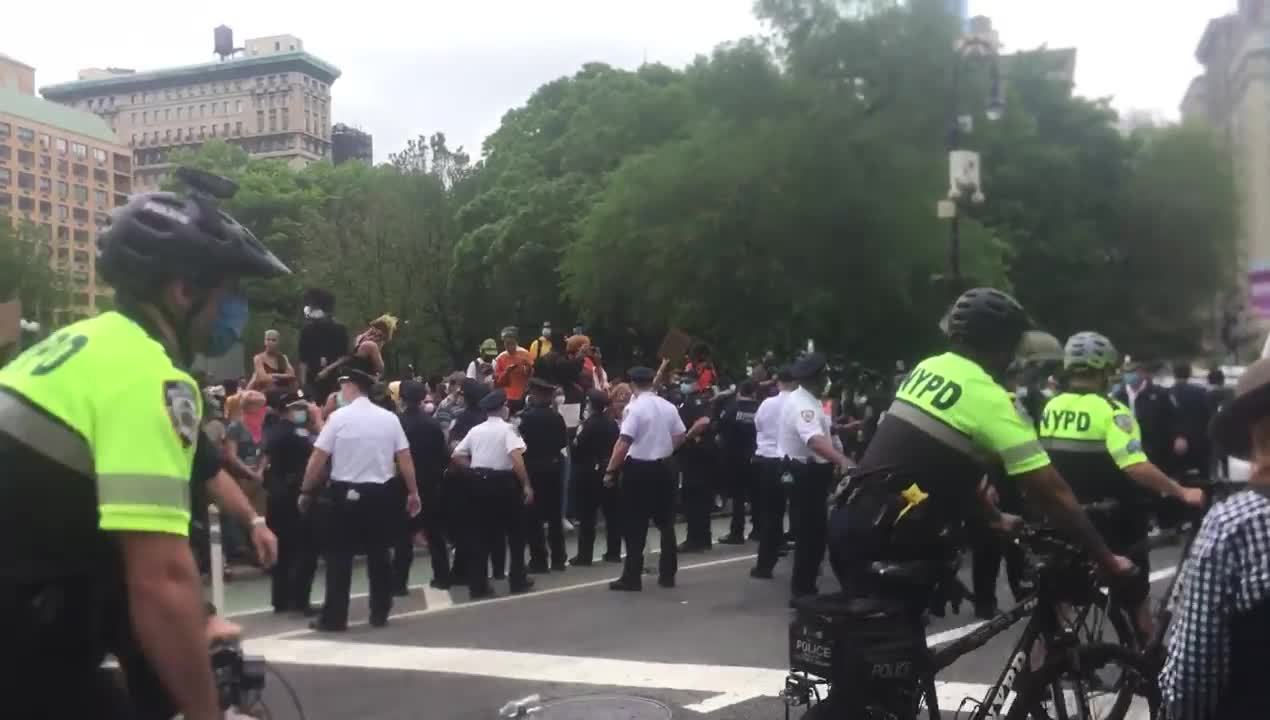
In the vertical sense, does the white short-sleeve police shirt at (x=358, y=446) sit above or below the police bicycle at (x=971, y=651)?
above

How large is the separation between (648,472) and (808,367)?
5.70 feet

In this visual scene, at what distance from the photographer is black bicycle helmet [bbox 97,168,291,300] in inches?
95.3

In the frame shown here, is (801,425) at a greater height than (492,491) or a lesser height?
greater

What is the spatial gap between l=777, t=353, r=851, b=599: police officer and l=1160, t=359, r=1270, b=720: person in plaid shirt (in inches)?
310

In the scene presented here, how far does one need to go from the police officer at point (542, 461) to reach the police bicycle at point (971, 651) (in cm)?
801

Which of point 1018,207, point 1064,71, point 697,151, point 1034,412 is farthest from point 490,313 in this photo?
point 1034,412

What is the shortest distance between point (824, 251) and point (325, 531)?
1034 inches

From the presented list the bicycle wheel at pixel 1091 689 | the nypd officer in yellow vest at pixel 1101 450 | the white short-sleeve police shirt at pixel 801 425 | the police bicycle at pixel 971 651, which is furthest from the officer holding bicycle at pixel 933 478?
the white short-sleeve police shirt at pixel 801 425

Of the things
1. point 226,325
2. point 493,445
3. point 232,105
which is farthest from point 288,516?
point 232,105

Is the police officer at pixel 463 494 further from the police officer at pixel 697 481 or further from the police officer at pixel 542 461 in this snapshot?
the police officer at pixel 697 481

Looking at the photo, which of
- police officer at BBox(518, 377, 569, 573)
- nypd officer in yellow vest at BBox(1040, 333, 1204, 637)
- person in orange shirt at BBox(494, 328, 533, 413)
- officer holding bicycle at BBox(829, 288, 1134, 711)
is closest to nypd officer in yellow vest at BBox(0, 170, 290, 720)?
officer holding bicycle at BBox(829, 288, 1134, 711)

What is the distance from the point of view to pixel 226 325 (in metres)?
2.72

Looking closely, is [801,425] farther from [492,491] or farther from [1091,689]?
[1091,689]

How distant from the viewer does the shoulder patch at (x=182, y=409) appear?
87.4 inches
